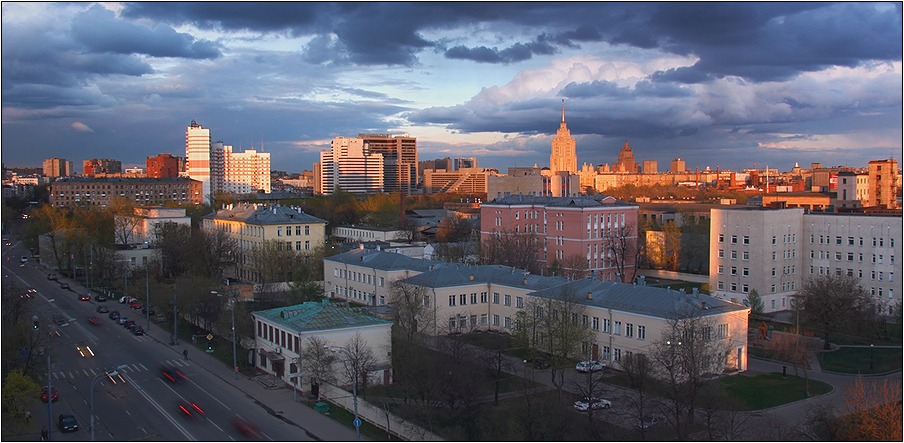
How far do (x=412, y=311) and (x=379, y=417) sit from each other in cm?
874

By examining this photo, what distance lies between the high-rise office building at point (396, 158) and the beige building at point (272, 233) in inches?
4678

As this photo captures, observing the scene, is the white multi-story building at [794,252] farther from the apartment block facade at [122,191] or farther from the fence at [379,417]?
the apartment block facade at [122,191]

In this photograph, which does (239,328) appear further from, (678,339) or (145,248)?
(145,248)

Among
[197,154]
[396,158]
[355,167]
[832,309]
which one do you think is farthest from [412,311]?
[396,158]

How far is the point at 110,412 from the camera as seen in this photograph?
2503 cm

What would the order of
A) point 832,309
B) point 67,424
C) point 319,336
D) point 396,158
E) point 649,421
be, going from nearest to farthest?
point 649,421 → point 67,424 → point 319,336 → point 832,309 → point 396,158

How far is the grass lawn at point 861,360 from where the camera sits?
29667 mm

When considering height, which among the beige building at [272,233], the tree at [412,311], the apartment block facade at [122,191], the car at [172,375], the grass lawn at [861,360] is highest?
the apartment block facade at [122,191]

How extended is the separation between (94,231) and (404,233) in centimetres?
2617

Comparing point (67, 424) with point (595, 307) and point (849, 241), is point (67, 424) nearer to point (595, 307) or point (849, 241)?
point (595, 307)

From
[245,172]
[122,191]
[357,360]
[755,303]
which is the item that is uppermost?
[245,172]

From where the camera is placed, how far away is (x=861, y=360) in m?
31.2

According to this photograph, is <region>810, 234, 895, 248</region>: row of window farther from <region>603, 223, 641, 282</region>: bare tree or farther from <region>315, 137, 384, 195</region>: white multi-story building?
<region>315, 137, 384, 195</region>: white multi-story building

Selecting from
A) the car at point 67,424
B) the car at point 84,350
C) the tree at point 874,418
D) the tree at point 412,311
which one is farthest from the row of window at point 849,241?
the car at point 67,424
